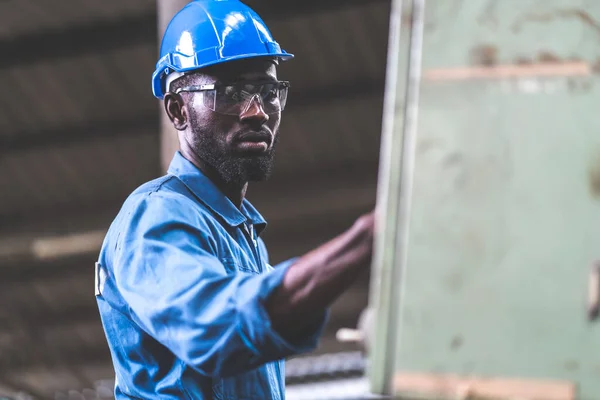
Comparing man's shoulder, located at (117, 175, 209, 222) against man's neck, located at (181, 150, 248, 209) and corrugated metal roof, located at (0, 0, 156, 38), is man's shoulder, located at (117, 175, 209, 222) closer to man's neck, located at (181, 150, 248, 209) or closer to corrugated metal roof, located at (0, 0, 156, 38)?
man's neck, located at (181, 150, 248, 209)

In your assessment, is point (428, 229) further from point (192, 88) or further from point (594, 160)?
point (192, 88)

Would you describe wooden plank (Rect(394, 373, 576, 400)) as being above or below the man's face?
below

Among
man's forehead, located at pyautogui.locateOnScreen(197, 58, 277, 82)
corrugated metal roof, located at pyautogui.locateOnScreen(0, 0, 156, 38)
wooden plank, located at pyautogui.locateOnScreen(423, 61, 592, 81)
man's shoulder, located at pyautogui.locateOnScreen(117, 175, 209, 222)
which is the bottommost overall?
man's shoulder, located at pyautogui.locateOnScreen(117, 175, 209, 222)

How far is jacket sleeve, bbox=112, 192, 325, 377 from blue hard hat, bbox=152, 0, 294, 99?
507 millimetres

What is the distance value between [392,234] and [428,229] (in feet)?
0.23

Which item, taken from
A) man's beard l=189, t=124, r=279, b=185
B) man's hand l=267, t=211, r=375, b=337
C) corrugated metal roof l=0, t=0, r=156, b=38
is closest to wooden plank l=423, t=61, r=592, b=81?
man's hand l=267, t=211, r=375, b=337

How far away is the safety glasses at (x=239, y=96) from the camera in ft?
8.70

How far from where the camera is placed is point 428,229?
190 centimetres

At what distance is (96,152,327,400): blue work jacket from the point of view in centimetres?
206

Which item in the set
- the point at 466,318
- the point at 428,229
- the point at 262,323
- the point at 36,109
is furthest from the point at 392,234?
the point at 36,109

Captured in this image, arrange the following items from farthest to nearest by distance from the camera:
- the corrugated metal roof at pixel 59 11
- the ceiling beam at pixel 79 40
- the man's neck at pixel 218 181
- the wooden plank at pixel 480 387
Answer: the ceiling beam at pixel 79 40, the corrugated metal roof at pixel 59 11, the man's neck at pixel 218 181, the wooden plank at pixel 480 387

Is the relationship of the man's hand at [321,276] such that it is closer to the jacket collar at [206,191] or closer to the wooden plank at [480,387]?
the wooden plank at [480,387]

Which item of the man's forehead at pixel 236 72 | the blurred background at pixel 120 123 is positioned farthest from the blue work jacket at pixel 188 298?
the blurred background at pixel 120 123

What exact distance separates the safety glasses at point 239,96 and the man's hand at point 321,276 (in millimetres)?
751
